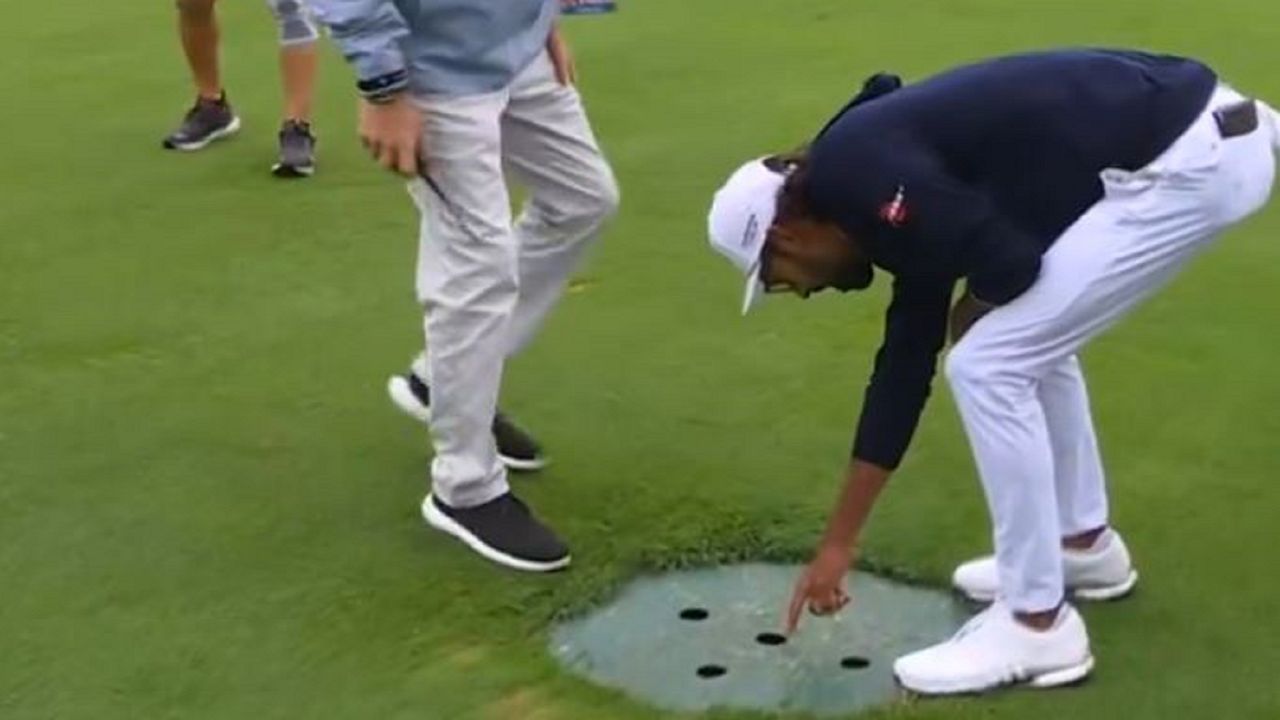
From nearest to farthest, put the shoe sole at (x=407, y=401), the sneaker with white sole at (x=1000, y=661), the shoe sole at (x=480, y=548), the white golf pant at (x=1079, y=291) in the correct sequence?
the white golf pant at (x=1079, y=291) → the sneaker with white sole at (x=1000, y=661) → the shoe sole at (x=480, y=548) → the shoe sole at (x=407, y=401)

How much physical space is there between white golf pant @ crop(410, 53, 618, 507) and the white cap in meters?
0.65

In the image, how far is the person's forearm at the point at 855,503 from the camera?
3.44m

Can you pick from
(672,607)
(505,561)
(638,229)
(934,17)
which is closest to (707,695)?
(672,607)

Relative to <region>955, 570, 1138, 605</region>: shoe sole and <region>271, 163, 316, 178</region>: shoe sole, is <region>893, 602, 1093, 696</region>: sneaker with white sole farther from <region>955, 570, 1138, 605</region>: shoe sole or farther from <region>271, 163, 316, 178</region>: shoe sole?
<region>271, 163, 316, 178</region>: shoe sole

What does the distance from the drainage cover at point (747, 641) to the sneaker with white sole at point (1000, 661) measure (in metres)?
0.07

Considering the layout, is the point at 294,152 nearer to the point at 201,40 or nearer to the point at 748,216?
the point at 201,40

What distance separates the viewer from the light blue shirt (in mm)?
3699

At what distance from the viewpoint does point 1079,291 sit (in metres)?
3.35

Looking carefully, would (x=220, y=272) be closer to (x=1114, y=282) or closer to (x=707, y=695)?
(x=707, y=695)

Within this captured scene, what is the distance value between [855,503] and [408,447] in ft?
4.79

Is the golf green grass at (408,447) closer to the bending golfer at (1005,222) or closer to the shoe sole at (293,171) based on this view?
the shoe sole at (293,171)

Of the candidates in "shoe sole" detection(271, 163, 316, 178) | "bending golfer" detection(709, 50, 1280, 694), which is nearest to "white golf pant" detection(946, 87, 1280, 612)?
"bending golfer" detection(709, 50, 1280, 694)

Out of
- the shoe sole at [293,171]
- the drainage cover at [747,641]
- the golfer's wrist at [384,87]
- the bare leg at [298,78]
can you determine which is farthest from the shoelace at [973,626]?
the bare leg at [298,78]

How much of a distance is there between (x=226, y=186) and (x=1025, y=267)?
3763 mm
